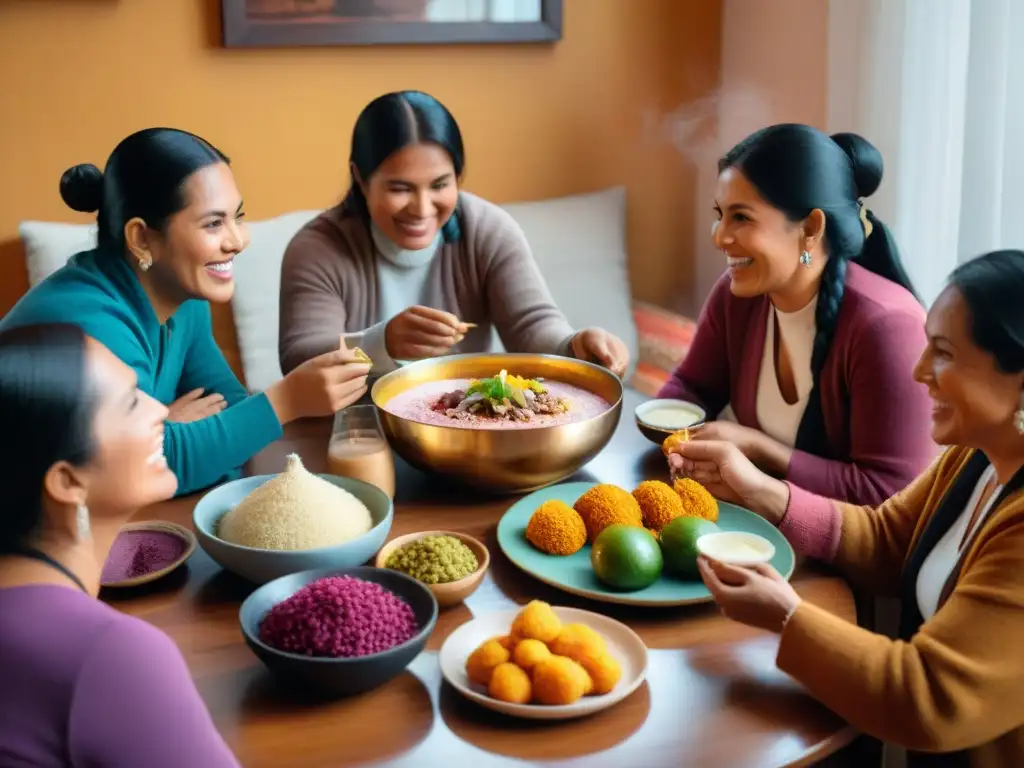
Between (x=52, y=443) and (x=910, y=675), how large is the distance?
33.0 inches

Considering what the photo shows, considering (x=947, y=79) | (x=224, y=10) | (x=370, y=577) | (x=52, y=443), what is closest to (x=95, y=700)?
(x=52, y=443)

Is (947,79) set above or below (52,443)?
above

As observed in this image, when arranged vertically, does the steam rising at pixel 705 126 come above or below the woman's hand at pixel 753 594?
above

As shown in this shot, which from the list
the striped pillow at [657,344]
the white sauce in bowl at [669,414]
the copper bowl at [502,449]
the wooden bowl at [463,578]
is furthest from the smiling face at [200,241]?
the striped pillow at [657,344]

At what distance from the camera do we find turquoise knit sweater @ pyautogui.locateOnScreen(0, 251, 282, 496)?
1.64 m

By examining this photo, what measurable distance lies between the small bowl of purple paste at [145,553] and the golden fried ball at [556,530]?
445mm

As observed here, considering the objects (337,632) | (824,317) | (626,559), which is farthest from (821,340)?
(337,632)

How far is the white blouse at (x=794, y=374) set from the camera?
70.9 inches

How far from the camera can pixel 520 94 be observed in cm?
346

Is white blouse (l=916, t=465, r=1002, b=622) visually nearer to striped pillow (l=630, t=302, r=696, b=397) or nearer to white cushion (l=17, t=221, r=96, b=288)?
striped pillow (l=630, t=302, r=696, b=397)

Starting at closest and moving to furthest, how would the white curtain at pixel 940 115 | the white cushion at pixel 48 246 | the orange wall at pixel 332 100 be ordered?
the white curtain at pixel 940 115, the white cushion at pixel 48 246, the orange wall at pixel 332 100

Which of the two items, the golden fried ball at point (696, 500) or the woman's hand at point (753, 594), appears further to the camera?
the golden fried ball at point (696, 500)

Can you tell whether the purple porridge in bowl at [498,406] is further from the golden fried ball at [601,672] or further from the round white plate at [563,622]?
the golden fried ball at [601,672]

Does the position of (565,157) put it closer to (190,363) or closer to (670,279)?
(670,279)
